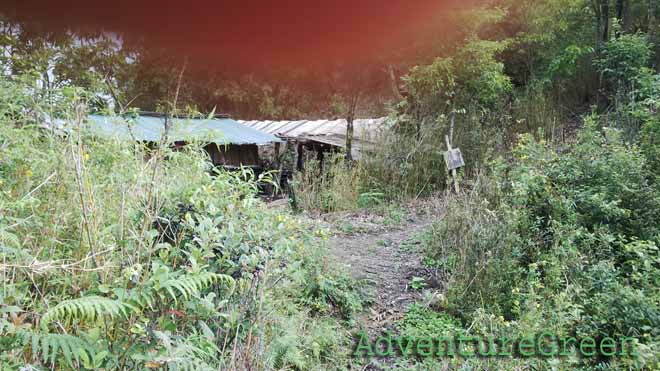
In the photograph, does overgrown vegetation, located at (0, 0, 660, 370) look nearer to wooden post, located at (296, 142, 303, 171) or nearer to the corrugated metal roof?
the corrugated metal roof

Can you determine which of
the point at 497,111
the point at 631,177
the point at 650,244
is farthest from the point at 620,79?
the point at 650,244

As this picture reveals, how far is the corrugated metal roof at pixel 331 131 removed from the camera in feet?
23.9

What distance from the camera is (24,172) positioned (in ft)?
6.20

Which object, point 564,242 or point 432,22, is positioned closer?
point 564,242

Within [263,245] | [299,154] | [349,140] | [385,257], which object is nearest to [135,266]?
[263,245]

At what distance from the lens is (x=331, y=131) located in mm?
8773

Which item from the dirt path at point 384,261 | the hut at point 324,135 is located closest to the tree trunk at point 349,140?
the hut at point 324,135

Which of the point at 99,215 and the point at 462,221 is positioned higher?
the point at 99,215

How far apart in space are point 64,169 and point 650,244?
3449mm

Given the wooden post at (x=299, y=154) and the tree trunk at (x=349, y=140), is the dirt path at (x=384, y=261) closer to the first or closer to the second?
the tree trunk at (x=349, y=140)

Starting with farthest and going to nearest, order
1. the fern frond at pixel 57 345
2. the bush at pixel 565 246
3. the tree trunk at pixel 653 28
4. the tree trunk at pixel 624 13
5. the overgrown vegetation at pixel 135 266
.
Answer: the tree trunk at pixel 624 13 → the tree trunk at pixel 653 28 → the bush at pixel 565 246 → the overgrown vegetation at pixel 135 266 → the fern frond at pixel 57 345

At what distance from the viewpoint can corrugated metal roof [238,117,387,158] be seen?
7.30m

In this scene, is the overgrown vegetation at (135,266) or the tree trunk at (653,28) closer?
the overgrown vegetation at (135,266)

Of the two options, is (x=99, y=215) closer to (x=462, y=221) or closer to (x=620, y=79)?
(x=462, y=221)
